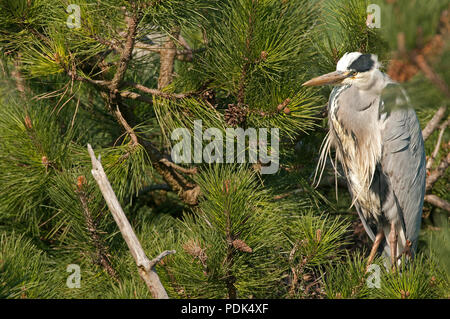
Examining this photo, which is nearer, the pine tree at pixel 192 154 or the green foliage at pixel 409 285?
the green foliage at pixel 409 285

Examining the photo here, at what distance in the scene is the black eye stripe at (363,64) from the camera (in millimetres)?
1117

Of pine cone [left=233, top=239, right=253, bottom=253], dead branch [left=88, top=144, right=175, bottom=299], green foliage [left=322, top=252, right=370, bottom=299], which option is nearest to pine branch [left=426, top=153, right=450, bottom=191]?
green foliage [left=322, top=252, right=370, bottom=299]

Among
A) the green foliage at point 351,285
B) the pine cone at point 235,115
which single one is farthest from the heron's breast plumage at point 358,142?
the green foliage at point 351,285

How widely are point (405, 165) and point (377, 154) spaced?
0.24 feet

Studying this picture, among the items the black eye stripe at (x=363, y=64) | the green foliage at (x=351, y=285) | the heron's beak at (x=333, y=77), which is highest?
the black eye stripe at (x=363, y=64)

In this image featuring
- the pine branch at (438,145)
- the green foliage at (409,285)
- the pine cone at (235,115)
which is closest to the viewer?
the green foliage at (409,285)

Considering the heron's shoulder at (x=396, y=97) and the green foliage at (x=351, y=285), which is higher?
the heron's shoulder at (x=396, y=97)

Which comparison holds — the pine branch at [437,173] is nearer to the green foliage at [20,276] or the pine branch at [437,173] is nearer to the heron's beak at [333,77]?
the heron's beak at [333,77]

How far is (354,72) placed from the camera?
3.77 ft

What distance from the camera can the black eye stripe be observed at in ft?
3.67

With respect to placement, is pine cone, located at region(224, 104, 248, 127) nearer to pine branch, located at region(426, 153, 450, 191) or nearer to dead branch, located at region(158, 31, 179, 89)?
dead branch, located at region(158, 31, 179, 89)

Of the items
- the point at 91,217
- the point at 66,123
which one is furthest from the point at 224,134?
the point at 66,123

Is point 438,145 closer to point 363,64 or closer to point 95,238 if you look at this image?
point 363,64
